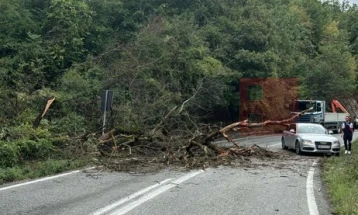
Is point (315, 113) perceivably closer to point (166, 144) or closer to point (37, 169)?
point (166, 144)

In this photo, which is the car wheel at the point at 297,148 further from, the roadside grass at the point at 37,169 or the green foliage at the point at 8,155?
the green foliage at the point at 8,155

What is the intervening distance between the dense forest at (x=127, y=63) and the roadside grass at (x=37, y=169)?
658mm

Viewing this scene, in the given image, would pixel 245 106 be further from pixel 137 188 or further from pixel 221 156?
pixel 137 188

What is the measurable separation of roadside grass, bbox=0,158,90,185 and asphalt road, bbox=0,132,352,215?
61 cm

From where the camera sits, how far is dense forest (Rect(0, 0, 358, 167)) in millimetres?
18328

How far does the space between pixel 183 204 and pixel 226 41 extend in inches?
1090

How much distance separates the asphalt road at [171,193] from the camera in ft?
27.8

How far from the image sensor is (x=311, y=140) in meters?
19.7

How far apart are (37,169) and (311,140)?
1164cm

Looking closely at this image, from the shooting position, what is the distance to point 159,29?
94.6 feet

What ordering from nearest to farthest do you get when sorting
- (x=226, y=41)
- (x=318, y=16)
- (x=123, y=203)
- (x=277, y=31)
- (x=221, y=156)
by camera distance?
(x=123, y=203) < (x=221, y=156) < (x=226, y=41) < (x=277, y=31) < (x=318, y=16)

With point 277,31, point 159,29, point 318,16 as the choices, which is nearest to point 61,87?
point 159,29

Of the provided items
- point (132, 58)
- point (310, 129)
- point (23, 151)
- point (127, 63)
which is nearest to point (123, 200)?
point (23, 151)

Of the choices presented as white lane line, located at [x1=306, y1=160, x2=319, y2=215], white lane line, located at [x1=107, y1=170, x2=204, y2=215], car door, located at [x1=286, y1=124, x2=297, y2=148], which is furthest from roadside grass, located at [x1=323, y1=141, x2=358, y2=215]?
car door, located at [x1=286, y1=124, x2=297, y2=148]
